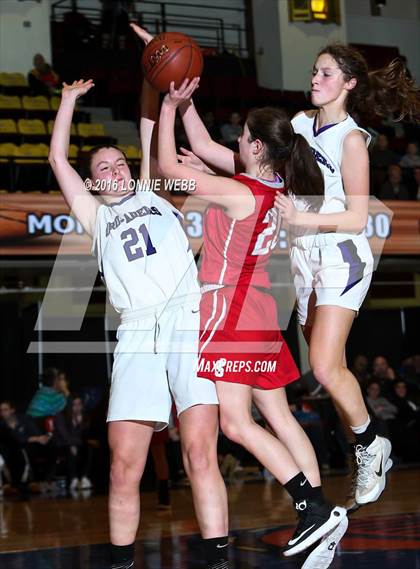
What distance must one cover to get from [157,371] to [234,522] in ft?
9.93

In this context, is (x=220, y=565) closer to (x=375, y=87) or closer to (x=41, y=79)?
(x=375, y=87)

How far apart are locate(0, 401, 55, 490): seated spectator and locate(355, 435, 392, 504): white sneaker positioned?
20.8 ft

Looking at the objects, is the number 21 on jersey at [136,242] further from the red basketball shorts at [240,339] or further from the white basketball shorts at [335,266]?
the white basketball shorts at [335,266]

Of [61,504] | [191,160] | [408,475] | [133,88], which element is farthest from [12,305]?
[191,160]

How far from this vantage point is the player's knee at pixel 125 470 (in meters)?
3.91

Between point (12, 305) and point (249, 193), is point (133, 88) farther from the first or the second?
point (249, 193)

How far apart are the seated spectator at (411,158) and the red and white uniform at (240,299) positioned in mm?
9712

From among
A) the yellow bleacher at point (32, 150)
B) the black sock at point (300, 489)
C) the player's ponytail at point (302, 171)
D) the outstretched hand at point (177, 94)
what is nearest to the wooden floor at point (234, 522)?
the black sock at point (300, 489)

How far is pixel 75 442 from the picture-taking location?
33.8ft

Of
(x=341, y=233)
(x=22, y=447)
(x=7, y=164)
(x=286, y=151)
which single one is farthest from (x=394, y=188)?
(x=286, y=151)

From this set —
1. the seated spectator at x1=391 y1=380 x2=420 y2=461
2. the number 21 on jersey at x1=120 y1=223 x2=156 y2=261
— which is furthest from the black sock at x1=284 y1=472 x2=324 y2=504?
the seated spectator at x1=391 y1=380 x2=420 y2=461

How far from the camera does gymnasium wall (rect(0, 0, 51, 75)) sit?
15008 millimetres

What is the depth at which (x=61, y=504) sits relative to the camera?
28.8 feet

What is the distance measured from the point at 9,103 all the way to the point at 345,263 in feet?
32.5
